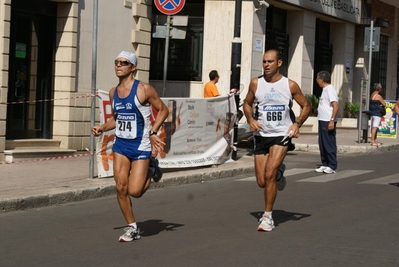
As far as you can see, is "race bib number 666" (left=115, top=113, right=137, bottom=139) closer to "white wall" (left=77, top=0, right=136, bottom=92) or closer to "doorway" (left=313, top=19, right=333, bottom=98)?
"white wall" (left=77, top=0, right=136, bottom=92)

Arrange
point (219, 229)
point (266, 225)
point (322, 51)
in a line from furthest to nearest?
point (322, 51) → point (219, 229) → point (266, 225)

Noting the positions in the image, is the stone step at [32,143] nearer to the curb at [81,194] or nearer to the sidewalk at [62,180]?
the sidewalk at [62,180]

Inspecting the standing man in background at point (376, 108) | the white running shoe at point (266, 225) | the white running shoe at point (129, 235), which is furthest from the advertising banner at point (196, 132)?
the standing man in background at point (376, 108)

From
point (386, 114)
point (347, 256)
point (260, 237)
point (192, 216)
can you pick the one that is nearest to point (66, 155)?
point (192, 216)

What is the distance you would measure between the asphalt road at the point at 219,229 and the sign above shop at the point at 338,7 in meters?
13.4

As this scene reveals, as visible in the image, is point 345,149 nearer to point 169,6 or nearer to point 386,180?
point 386,180

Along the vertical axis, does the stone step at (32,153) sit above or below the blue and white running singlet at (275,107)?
below

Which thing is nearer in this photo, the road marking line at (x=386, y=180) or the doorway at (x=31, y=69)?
the road marking line at (x=386, y=180)

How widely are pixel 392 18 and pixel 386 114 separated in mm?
11189

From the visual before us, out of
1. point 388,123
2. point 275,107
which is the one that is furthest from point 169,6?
point 388,123

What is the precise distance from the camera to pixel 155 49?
2367 cm

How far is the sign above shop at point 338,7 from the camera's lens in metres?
25.9

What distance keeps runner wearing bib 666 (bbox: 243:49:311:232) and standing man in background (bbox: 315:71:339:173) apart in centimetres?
586

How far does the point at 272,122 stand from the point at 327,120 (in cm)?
624
